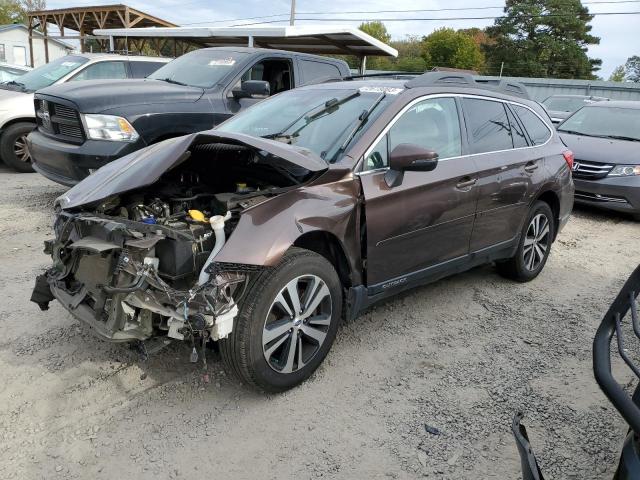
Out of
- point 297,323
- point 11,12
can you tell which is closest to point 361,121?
point 297,323

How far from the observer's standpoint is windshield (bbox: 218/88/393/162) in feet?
11.4

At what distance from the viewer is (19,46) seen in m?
40.5

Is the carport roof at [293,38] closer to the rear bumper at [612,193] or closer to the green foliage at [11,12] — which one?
the rear bumper at [612,193]

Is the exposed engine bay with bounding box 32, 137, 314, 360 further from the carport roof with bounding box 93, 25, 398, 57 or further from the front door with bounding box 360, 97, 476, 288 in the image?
the carport roof with bounding box 93, 25, 398, 57

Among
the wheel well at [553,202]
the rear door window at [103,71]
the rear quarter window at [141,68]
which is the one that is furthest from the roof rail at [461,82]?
the rear door window at [103,71]

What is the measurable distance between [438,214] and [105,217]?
218cm

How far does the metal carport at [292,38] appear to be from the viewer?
1237 cm

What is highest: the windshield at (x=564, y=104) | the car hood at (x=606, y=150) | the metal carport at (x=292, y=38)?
the metal carport at (x=292, y=38)

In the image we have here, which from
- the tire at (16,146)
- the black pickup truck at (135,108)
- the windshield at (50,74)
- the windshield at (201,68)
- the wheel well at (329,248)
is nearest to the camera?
the wheel well at (329,248)

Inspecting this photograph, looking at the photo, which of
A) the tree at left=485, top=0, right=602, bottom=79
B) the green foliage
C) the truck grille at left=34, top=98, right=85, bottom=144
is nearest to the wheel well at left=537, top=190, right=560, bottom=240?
the truck grille at left=34, top=98, right=85, bottom=144

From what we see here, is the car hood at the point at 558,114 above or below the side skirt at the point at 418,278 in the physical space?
above

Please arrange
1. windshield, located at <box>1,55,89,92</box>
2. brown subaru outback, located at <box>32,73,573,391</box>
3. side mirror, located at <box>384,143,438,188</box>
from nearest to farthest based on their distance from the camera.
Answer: brown subaru outback, located at <box>32,73,573,391</box>, side mirror, located at <box>384,143,438,188</box>, windshield, located at <box>1,55,89,92</box>

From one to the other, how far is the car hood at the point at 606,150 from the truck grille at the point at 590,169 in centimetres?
6

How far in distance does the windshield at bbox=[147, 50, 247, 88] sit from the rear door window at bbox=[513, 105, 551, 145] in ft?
12.2
